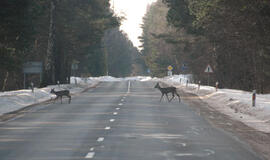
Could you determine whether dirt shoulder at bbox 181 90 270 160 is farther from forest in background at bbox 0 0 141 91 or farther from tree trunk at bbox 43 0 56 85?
tree trunk at bbox 43 0 56 85

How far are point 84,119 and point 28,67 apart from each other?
22680mm

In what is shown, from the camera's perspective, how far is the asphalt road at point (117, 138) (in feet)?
43.2

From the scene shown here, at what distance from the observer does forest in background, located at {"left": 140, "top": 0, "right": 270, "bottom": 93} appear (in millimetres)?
30250

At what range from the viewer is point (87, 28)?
62125 mm

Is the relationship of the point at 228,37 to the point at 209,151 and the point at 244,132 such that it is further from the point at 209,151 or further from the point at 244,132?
the point at 209,151

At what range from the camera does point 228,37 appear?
3753cm

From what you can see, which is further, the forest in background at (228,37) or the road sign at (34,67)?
the road sign at (34,67)

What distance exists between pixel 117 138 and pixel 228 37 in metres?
22.7

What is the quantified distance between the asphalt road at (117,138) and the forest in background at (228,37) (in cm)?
Result: 813

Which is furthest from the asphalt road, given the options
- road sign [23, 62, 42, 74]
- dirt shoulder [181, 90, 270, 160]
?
road sign [23, 62, 42, 74]

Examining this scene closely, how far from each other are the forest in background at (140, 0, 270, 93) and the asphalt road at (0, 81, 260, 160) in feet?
26.7

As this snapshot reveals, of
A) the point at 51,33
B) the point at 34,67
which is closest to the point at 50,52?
the point at 51,33

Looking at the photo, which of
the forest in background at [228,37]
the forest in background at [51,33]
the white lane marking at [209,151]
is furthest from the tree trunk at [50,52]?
the white lane marking at [209,151]

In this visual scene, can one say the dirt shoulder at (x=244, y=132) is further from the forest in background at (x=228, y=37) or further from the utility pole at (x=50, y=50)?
the utility pole at (x=50, y=50)
